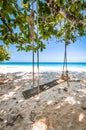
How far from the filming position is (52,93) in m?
8.44

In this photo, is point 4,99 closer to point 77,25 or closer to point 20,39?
point 20,39

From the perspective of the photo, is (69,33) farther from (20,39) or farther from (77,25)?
(20,39)

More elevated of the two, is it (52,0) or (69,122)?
(52,0)

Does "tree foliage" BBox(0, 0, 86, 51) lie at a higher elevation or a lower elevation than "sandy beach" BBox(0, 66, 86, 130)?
higher

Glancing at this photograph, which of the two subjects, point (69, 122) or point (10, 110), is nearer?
point (69, 122)

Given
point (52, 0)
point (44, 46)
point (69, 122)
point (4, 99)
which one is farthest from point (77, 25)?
point (4, 99)

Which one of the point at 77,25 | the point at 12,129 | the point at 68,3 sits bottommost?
the point at 12,129

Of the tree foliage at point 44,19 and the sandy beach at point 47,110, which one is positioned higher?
the tree foliage at point 44,19

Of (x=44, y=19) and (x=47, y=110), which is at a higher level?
(x=44, y=19)

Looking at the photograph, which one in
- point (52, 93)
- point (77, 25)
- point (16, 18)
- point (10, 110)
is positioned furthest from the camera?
point (52, 93)

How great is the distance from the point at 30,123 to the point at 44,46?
2.74m

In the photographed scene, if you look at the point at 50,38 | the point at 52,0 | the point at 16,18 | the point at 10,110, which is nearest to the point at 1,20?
the point at 16,18

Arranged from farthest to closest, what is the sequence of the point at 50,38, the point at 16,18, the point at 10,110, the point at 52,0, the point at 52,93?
the point at 52,93 → the point at 10,110 → the point at 50,38 → the point at 16,18 → the point at 52,0

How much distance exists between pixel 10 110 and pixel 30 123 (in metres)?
1.32
